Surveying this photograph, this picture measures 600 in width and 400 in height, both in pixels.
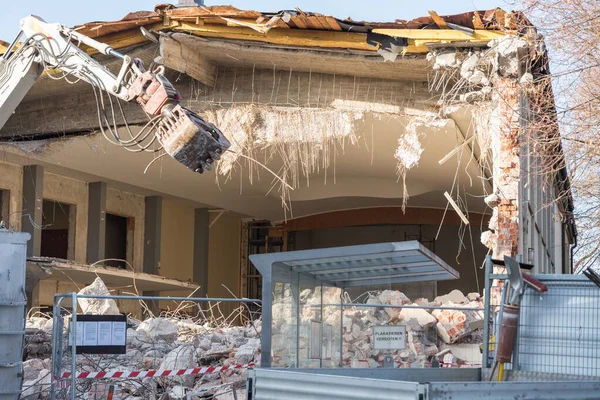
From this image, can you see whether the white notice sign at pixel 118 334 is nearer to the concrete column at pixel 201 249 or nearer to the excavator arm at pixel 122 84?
the excavator arm at pixel 122 84

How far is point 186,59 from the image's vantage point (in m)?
13.7

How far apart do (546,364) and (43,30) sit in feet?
23.5

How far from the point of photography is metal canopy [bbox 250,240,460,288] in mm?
7367

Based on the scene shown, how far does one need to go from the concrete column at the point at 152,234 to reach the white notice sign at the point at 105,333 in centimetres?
1310

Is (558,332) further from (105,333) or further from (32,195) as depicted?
(32,195)

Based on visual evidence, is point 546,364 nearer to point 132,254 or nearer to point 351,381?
point 351,381

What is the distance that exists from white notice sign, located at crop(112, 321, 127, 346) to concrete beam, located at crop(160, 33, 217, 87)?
4.62 m

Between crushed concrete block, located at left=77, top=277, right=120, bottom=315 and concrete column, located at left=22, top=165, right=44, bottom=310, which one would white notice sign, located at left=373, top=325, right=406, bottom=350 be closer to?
crushed concrete block, located at left=77, top=277, right=120, bottom=315

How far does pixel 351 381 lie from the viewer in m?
5.09

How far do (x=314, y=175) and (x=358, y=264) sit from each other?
37.4 feet

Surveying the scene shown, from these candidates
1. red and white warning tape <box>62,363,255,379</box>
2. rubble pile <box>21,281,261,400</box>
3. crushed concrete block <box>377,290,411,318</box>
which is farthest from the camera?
crushed concrete block <box>377,290,411,318</box>

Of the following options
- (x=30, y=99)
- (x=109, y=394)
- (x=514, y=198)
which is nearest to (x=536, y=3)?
(x=514, y=198)

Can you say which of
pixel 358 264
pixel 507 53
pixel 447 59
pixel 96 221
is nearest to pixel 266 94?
pixel 447 59

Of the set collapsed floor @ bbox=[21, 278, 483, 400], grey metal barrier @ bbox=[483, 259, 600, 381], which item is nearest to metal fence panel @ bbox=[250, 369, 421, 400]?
grey metal barrier @ bbox=[483, 259, 600, 381]
